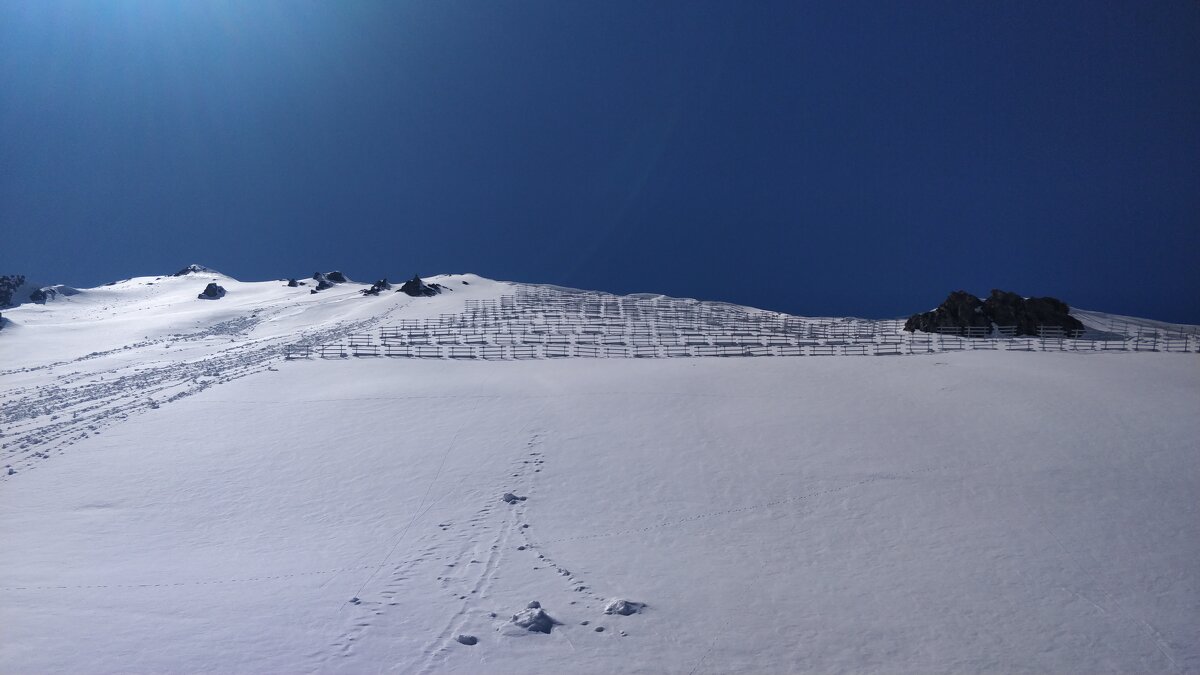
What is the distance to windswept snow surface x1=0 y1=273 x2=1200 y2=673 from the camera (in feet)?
35.3

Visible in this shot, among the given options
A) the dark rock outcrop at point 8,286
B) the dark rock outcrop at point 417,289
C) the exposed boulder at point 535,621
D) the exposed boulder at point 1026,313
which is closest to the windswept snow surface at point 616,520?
the exposed boulder at point 535,621

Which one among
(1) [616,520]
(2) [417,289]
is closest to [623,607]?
(1) [616,520]

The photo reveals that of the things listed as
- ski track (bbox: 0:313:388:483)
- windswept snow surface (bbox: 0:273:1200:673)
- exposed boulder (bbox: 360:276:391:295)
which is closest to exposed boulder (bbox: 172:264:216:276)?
exposed boulder (bbox: 360:276:391:295)

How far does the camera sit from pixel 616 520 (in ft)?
56.1

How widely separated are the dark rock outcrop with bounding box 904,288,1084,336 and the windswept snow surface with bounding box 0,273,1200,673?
52.7 feet

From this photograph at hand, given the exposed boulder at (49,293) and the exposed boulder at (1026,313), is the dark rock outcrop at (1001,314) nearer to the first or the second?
the exposed boulder at (1026,313)

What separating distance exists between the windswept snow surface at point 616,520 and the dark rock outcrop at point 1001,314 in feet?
52.7

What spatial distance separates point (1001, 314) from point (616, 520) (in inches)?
1760

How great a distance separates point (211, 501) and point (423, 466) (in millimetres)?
5641

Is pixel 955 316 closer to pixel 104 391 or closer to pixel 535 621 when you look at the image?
pixel 535 621

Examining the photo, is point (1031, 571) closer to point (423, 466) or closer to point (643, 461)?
point (643, 461)

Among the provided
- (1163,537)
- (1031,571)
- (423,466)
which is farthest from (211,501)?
(1163,537)

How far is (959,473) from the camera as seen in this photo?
1956cm

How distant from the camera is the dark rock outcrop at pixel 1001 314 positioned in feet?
164
